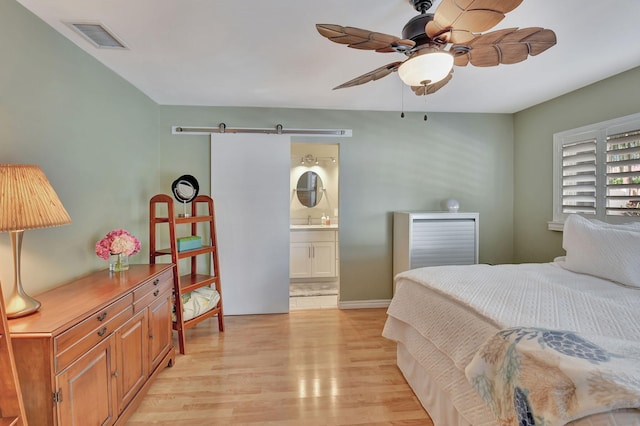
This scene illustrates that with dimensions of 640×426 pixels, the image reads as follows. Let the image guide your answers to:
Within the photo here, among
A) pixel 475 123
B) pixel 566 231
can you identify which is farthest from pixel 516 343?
pixel 475 123

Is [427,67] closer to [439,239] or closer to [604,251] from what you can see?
[604,251]

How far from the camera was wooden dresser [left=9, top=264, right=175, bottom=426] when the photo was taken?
119 centimetres

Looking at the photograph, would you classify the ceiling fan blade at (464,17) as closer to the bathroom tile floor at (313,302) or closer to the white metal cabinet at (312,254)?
the bathroom tile floor at (313,302)

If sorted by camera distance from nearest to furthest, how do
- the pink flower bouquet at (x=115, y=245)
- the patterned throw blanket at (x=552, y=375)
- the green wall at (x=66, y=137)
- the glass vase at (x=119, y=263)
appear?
the patterned throw blanket at (x=552, y=375), the green wall at (x=66, y=137), the pink flower bouquet at (x=115, y=245), the glass vase at (x=119, y=263)

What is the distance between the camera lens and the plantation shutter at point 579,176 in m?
Answer: 2.75

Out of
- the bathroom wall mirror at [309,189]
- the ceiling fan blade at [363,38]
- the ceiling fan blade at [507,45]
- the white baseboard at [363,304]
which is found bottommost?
the white baseboard at [363,304]

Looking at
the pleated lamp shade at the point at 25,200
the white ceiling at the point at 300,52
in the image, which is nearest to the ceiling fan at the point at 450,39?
the white ceiling at the point at 300,52

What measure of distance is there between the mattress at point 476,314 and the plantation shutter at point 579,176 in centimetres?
101

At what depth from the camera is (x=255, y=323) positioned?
3.22 meters

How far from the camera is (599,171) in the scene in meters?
2.70

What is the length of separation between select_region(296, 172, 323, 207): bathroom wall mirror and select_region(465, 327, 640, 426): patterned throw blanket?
4000 mm

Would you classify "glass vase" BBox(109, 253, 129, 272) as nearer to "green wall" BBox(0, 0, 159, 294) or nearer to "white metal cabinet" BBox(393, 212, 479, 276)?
"green wall" BBox(0, 0, 159, 294)

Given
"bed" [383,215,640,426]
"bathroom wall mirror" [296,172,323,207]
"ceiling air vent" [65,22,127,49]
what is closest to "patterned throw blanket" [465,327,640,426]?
"bed" [383,215,640,426]

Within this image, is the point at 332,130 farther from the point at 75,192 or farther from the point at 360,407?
the point at 360,407
